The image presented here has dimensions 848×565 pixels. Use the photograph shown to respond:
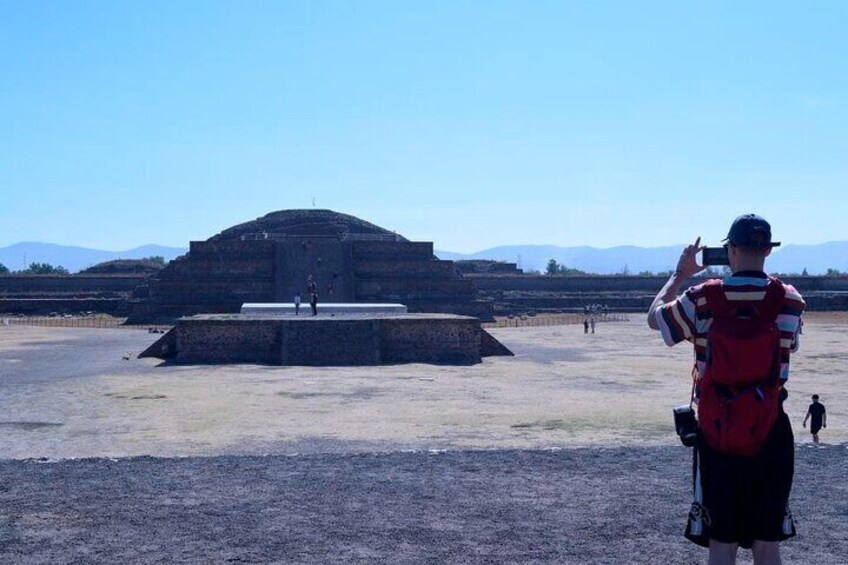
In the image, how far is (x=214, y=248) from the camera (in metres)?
41.6

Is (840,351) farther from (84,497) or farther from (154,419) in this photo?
(84,497)

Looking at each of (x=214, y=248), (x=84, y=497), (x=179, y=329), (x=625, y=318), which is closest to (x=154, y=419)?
(x=84, y=497)

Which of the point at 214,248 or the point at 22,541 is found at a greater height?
the point at 214,248

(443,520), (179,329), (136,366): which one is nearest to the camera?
(443,520)

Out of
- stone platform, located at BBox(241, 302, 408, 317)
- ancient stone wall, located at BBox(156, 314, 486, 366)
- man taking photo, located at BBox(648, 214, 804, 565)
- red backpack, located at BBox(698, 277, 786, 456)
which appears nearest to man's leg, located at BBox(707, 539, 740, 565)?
man taking photo, located at BBox(648, 214, 804, 565)

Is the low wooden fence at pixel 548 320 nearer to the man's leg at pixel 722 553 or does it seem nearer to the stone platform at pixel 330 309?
the stone platform at pixel 330 309

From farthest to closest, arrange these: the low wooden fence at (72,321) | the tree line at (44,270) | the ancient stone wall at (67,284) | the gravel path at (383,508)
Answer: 1. the tree line at (44,270)
2. the ancient stone wall at (67,284)
3. the low wooden fence at (72,321)
4. the gravel path at (383,508)

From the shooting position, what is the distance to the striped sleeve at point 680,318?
3.41 meters

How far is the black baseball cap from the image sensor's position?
134 inches

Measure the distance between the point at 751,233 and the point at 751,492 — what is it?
85 centimetres

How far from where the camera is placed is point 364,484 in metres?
6.23

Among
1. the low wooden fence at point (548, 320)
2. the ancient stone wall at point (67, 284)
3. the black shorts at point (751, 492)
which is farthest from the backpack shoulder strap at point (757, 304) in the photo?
the ancient stone wall at point (67, 284)

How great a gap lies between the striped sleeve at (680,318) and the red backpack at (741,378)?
0.33 ft

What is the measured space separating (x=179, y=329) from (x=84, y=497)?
52.6 ft
